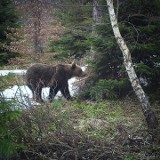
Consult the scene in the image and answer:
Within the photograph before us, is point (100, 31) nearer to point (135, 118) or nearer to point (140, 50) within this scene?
point (140, 50)

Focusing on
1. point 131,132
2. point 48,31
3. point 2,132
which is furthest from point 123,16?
point 48,31

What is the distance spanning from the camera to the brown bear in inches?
517

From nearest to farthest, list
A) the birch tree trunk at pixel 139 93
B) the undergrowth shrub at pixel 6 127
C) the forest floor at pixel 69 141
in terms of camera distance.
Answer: the undergrowth shrub at pixel 6 127 → the forest floor at pixel 69 141 → the birch tree trunk at pixel 139 93

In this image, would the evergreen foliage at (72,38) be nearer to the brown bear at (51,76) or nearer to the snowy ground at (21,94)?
the snowy ground at (21,94)

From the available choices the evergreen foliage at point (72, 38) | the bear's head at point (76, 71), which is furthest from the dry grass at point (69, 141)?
the evergreen foliage at point (72, 38)

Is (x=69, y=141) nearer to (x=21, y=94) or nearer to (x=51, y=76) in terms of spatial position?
(x=21, y=94)

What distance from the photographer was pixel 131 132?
861 centimetres

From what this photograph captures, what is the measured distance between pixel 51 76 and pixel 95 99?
1.69m

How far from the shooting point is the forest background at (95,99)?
25.9 feet

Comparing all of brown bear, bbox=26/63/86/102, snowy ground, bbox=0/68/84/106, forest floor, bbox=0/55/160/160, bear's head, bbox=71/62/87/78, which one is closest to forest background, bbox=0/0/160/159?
forest floor, bbox=0/55/160/160

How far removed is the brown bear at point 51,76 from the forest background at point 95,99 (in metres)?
0.63

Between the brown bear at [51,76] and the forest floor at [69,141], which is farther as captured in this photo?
the brown bear at [51,76]

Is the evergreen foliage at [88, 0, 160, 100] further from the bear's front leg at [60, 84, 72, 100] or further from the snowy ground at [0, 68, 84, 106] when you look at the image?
the snowy ground at [0, 68, 84, 106]

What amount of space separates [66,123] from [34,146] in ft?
2.60
